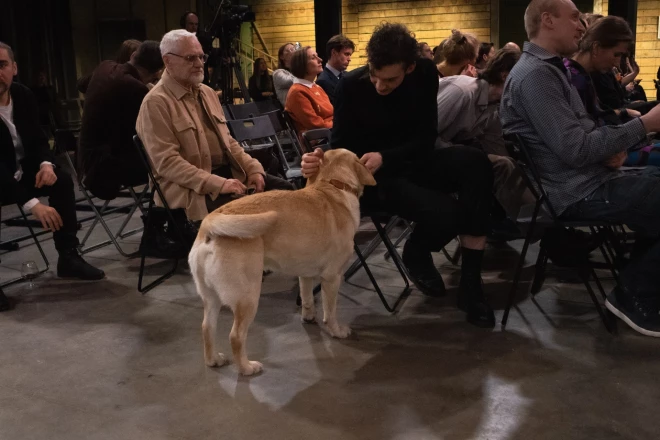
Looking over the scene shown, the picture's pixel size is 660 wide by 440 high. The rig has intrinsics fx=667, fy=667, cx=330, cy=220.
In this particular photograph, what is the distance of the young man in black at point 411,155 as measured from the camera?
9.60ft

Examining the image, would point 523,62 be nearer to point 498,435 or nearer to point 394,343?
point 394,343

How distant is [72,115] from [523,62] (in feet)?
33.6

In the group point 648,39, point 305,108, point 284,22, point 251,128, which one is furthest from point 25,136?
point 648,39

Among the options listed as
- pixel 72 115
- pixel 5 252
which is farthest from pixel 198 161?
pixel 72 115

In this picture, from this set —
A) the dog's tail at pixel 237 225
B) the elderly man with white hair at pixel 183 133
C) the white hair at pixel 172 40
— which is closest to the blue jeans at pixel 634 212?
the dog's tail at pixel 237 225

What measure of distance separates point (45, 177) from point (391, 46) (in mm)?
2203

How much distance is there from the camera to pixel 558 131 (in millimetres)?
2723

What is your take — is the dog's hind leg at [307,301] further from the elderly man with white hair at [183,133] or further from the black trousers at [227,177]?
the black trousers at [227,177]

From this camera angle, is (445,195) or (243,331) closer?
(243,331)

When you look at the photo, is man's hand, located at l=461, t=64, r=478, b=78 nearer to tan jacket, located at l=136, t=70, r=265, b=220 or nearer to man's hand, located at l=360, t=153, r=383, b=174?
man's hand, located at l=360, t=153, r=383, b=174

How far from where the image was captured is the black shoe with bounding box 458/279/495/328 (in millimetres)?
2975

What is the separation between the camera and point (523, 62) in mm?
2873

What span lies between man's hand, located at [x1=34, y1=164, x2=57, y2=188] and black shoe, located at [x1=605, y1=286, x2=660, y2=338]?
3062mm

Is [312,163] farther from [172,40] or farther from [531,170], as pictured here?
[172,40]
